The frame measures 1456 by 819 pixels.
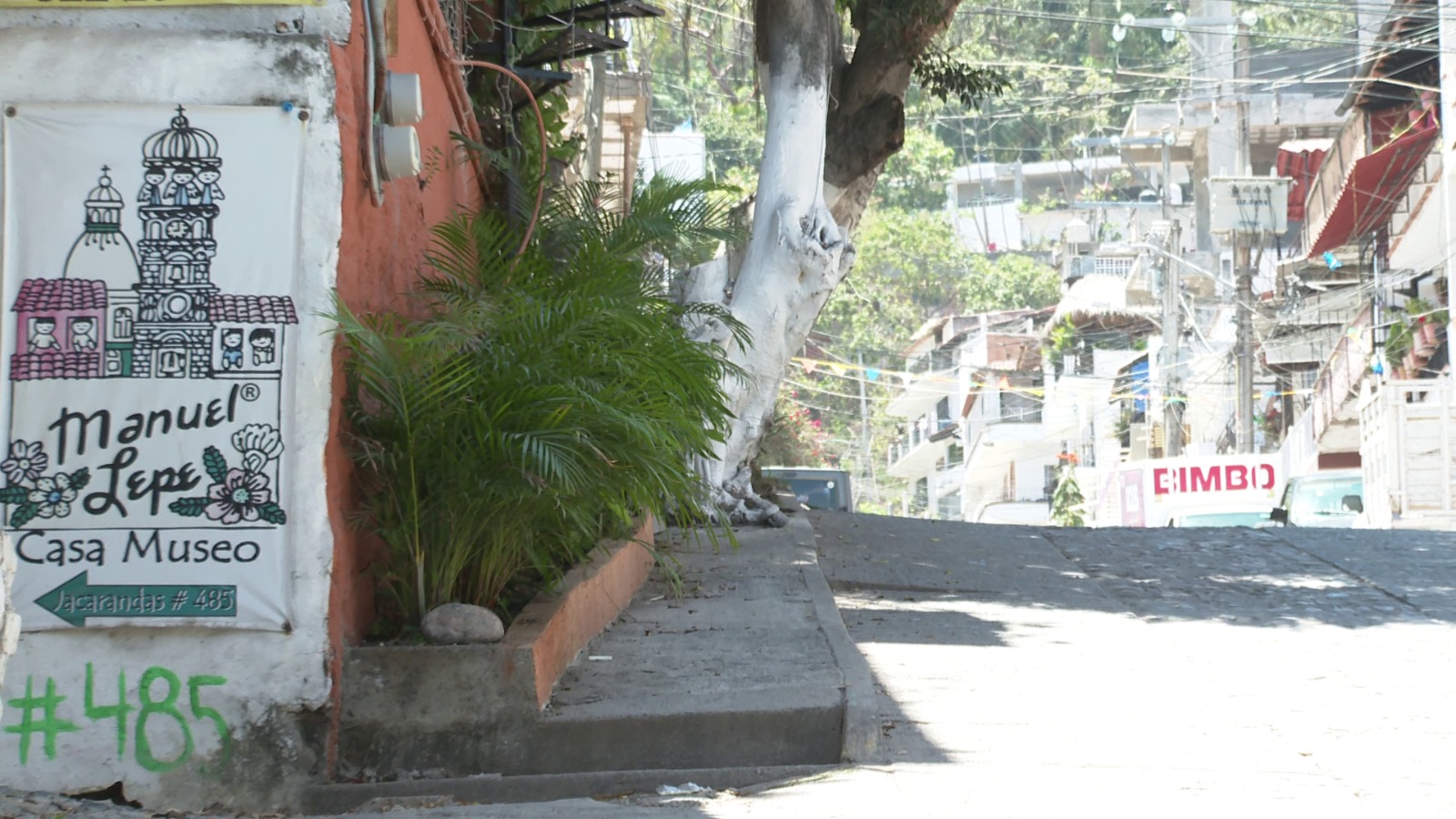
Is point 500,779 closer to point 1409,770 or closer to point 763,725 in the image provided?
point 763,725

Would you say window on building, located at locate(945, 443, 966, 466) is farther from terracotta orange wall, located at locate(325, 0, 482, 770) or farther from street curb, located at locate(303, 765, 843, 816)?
street curb, located at locate(303, 765, 843, 816)

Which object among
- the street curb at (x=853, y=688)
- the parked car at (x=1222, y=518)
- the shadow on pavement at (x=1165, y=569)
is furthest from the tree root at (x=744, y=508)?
the parked car at (x=1222, y=518)

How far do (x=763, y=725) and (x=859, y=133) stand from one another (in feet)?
27.2

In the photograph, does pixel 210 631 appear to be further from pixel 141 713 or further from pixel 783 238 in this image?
pixel 783 238

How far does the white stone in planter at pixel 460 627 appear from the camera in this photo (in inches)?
221

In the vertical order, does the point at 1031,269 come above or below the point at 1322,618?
above

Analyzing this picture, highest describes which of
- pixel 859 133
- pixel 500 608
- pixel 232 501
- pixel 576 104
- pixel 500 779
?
pixel 576 104

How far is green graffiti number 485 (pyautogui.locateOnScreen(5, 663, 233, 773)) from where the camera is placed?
206 inches

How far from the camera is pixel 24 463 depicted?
208 inches

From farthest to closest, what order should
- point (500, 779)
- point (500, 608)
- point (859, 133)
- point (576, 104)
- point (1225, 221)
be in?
1. point (1225, 221)
2. point (576, 104)
3. point (859, 133)
4. point (500, 608)
5. point (500, 779)

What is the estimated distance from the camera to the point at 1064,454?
5181 cm

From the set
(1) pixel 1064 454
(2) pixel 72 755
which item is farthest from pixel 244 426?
(1) pixel 1064 454

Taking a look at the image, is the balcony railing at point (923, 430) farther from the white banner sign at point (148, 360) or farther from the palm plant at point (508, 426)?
the white banner sign at point (148, 360)

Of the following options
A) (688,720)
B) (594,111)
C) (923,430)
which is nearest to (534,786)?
(688,720)
